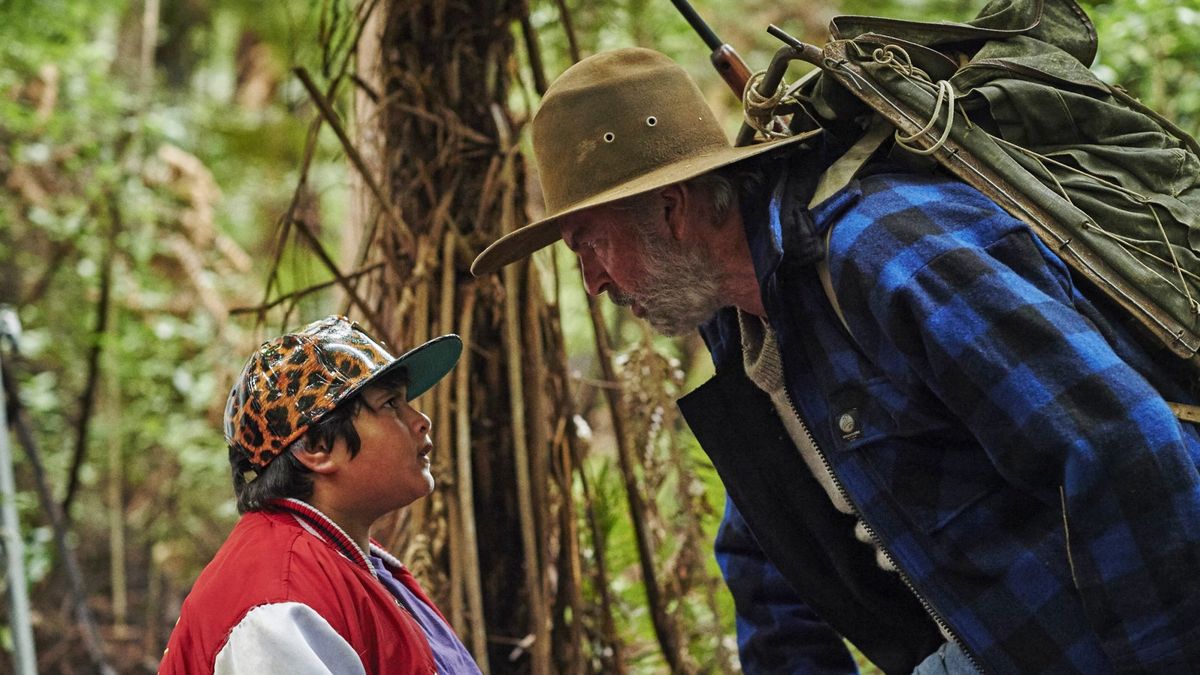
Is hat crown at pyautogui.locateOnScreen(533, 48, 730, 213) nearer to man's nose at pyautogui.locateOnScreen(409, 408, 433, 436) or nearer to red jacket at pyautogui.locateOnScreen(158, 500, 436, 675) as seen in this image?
man's nose at pyautogui.locateOnScreen(409, 408, 433, 436)

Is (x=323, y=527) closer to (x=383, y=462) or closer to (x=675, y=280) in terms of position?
(x=383, y=462)

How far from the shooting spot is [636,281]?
213cm

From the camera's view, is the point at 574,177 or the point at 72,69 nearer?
the point at 574,177

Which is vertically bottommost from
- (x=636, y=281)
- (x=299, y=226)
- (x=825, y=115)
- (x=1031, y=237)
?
(x=1031, y=237)

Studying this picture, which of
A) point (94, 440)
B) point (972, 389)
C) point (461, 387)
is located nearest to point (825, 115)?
point (972, 389)

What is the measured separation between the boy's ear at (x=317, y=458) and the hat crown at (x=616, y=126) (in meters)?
0.57

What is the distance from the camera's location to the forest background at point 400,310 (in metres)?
3.13

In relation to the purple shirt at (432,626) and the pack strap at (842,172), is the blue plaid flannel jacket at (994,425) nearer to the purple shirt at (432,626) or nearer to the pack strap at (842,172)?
the pack strap at (842,172)

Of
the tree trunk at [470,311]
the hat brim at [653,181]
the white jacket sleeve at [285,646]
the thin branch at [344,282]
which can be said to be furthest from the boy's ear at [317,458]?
the thin branch at [344,282]

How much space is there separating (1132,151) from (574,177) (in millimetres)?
Result: 873

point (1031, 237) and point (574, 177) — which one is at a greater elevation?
point (574, 177)

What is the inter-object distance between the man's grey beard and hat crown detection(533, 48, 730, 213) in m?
0.12

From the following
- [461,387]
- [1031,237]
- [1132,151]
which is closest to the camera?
[1031,237]

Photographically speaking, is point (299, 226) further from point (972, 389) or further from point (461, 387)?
point (972, 389)
